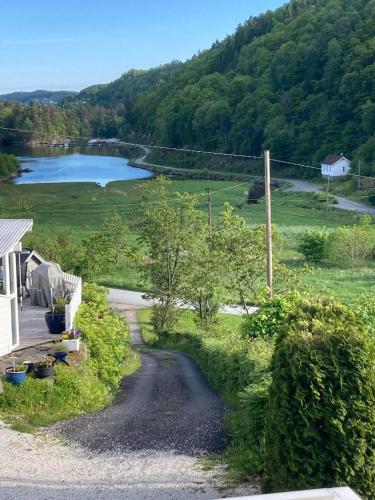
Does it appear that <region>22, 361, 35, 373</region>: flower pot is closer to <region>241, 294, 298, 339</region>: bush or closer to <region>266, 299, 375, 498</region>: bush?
<region>241, 294, 298, 339</region>: bush

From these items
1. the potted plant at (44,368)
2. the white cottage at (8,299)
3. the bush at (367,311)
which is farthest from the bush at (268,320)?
the white cottage at (8,299)

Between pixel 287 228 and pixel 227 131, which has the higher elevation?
pixel 227 131

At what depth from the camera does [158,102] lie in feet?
538

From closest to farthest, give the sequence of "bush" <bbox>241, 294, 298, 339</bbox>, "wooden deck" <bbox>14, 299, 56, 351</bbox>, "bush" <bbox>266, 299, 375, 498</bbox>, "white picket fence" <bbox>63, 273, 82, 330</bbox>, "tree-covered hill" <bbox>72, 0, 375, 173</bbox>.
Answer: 1. "bush" <bbox>266, 299, 375, 498</bbox>
2. "wooden deck" <bbox>14, 299, 56, 351</bbox>
3. "white picket fence" <bbox>63, 273, 82, 330</bbox>
4. "bush" <bbox>241, 294, 298, 339</bbox>
5. "tree-covered hill" <bbox>72, 0, 375, 173</bbox>

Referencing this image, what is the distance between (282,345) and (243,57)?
460 feet

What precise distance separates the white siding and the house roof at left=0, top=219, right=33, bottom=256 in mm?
1020

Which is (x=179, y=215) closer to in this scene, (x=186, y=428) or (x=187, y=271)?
(x=187, y=271)

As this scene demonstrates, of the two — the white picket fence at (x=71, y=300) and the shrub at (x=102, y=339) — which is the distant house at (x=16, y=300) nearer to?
the white picket fence at (x=71, y=300)

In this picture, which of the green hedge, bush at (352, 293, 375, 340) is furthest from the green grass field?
bush at (352, 293, 375, 340)

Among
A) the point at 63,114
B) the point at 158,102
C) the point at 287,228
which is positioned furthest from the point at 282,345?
the point at 158,102

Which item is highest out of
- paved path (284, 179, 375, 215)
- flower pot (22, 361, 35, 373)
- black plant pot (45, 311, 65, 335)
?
black plant pot (45, 311, 65, 335)

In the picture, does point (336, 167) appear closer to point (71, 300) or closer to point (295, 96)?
point (295, 96)

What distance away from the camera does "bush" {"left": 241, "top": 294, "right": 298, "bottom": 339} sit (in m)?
14.2

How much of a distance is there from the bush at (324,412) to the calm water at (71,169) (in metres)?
76.2
